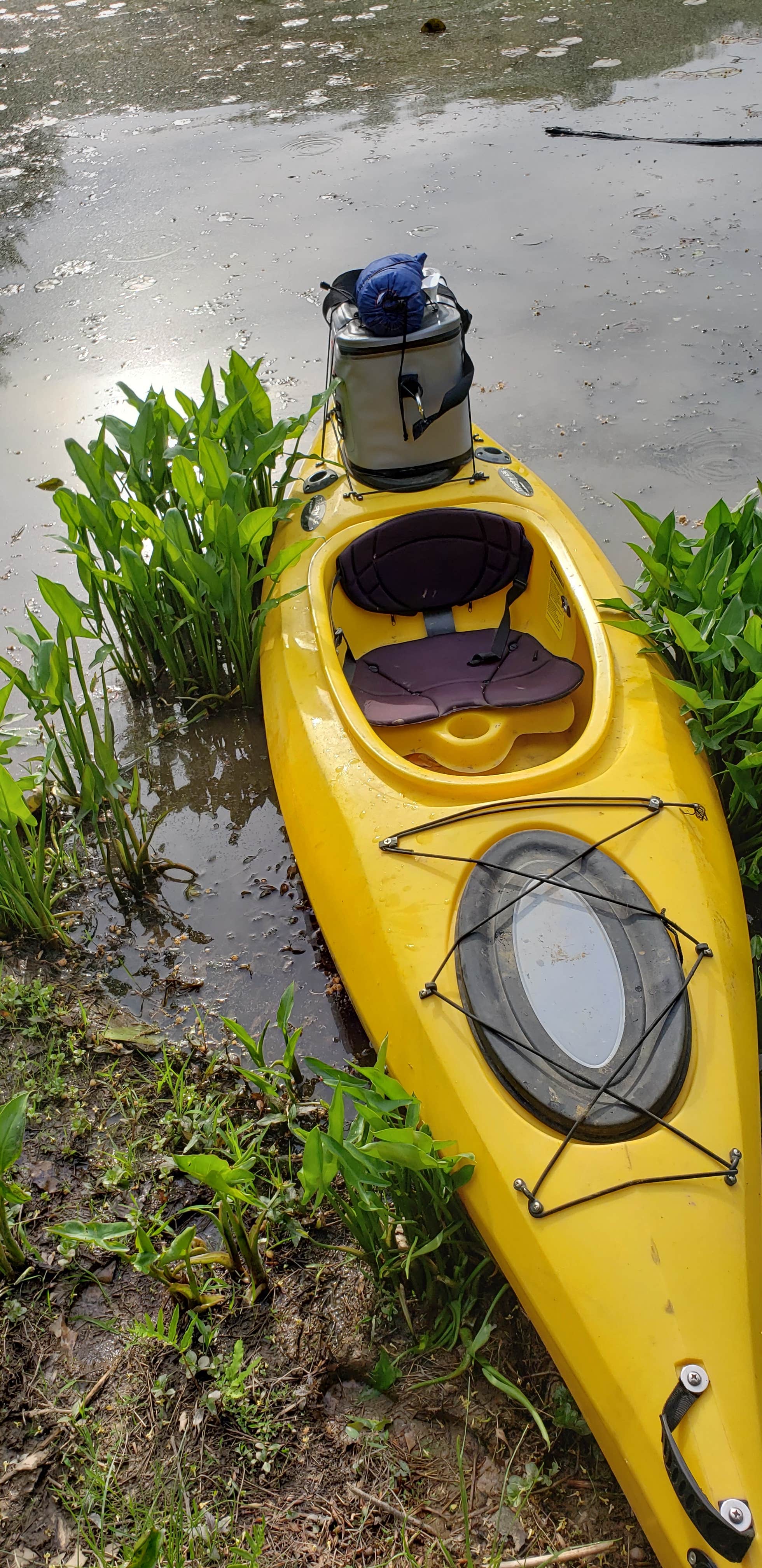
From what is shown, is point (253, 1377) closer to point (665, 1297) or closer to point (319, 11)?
point (665, 1297)

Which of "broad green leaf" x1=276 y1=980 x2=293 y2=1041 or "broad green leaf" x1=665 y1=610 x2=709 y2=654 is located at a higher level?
"broad green leaf" x1=665 y1=610 x2=709 y2=654

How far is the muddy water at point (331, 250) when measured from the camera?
288 centimetres

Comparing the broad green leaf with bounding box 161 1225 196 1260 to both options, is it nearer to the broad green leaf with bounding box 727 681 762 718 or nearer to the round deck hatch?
Result: the round deck hatch

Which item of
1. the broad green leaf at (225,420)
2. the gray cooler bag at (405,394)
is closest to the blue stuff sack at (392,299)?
the gray cooler bag at (405,394)

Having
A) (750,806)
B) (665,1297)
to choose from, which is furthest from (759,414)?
(665,1297)

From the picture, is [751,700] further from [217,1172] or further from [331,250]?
[331,250]

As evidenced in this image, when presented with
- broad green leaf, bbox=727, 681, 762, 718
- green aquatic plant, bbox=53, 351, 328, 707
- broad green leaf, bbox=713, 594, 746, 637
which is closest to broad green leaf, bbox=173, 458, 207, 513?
green aquatic plant, bbox=53, 351, 328, 707

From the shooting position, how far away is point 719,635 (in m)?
2.20

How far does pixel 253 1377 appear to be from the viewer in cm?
166

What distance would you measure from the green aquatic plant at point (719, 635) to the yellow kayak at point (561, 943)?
0.08 meters

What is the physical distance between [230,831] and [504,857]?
113 cm

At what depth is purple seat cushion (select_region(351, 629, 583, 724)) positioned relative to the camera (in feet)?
8.54

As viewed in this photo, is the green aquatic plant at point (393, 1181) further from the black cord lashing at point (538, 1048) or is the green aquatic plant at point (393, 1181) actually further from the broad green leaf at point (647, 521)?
the broad green leaf at point (647, 521)

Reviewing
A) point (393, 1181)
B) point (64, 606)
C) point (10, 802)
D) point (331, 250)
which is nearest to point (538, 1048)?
point (393, 1181)
